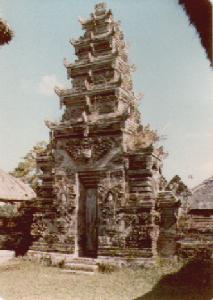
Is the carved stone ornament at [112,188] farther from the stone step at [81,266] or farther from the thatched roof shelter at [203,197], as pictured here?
the thatched roof shelter at [203,197]

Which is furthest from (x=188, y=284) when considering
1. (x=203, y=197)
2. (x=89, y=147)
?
(x=89, y=147)

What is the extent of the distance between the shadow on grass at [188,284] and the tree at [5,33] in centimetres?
703

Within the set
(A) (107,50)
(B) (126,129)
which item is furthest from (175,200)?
(A) (107,50)

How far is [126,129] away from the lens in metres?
14.8

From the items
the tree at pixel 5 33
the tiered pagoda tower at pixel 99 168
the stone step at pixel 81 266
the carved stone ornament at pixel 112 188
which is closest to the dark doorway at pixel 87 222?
the tiered pagoda tower at pixel 99 168

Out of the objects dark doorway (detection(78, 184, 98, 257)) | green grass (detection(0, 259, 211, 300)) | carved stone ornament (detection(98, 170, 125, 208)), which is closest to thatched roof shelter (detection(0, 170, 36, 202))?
dark doorway (detection(78, 184, 98, 257))

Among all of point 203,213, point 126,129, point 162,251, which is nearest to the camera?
point 203,213

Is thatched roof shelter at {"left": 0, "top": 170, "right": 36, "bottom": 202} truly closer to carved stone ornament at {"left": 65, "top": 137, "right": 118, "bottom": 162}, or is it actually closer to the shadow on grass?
carved stone ornament at {"left": 65, "top": 137, "right": 118, "bottom": 162}

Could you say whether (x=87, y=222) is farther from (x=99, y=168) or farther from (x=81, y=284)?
(x=81, y=284)

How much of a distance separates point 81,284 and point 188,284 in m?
→ 3.31

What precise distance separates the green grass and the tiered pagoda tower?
117 cm

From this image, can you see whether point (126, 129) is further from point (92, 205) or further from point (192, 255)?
point (192, 255)

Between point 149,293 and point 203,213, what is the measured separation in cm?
364

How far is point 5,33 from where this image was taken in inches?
265
